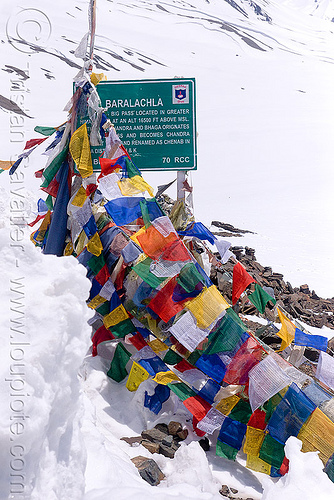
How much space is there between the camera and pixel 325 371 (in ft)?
11.5

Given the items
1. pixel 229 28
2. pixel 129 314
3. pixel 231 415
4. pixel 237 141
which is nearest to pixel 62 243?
pixel 129 314

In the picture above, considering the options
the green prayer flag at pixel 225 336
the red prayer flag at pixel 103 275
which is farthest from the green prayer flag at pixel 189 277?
the red prayer flag at pixel 103 275

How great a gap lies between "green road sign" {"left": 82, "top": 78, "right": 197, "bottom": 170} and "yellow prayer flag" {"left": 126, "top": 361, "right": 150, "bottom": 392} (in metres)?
2.33

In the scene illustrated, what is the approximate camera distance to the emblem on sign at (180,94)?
4.98 m

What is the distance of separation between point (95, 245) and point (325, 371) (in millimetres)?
2098

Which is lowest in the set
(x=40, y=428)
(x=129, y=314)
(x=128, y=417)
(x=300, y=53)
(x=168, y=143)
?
(x=128, y=417)

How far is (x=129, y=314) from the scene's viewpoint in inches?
155

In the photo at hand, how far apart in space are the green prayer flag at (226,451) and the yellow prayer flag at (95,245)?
1.80 meters

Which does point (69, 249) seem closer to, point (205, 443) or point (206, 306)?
point (206, 306)

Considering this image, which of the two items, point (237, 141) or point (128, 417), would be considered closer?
point (128, 417)

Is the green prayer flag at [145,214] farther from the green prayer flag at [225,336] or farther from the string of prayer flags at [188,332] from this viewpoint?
the green prayer flag at [225,336]

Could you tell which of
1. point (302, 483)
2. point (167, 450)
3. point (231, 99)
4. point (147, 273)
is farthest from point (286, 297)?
point (231, 99)

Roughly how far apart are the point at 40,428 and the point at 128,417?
6.90 feet

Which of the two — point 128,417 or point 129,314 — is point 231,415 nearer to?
point 128,417
